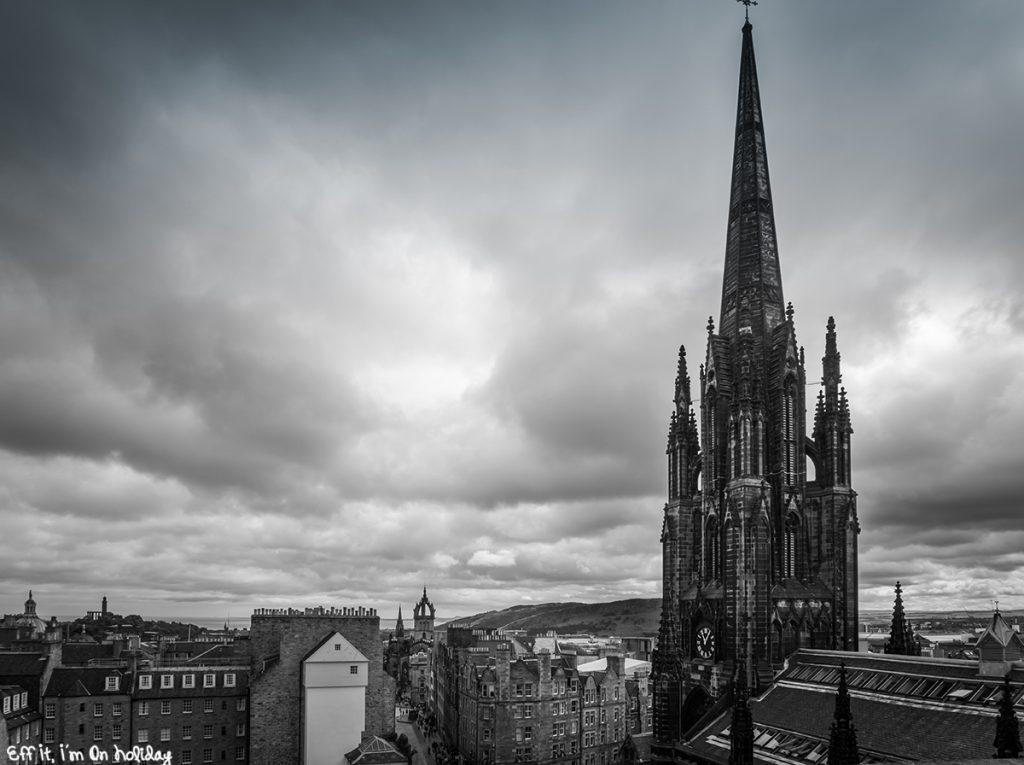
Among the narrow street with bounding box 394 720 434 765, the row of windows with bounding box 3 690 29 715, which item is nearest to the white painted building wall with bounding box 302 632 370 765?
the row of windows with bounding box 3 690 29 715

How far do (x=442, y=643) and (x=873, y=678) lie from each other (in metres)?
69.8

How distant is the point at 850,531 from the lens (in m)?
51.1

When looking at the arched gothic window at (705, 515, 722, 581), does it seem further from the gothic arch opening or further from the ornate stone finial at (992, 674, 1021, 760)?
the ornate stone finial at (992, 674, 1021, 760)

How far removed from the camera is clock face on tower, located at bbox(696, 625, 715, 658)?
51.4 metres

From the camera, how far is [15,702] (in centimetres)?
5012

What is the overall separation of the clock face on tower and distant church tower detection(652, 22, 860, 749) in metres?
0.11

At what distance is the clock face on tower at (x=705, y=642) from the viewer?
51406 millimetres

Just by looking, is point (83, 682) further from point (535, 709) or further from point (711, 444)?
point (711, 444)

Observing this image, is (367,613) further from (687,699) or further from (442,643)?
(442,643)

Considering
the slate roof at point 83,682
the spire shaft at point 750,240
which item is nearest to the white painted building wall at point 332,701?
the slate roof at point 83,682

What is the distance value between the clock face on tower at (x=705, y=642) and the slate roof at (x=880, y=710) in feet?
16.0

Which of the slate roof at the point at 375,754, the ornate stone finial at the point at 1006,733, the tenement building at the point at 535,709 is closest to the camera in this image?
the ornate stone finial at the point at 1006,733

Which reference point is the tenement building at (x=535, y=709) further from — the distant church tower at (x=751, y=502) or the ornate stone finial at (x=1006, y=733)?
the ornate stone finial at (x=1006, y=733)

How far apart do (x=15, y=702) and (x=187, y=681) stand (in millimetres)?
10473
